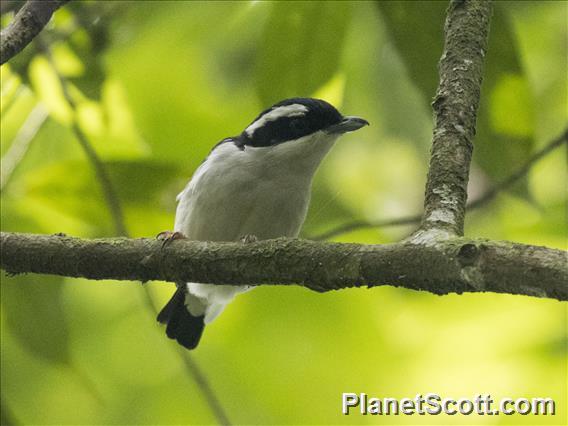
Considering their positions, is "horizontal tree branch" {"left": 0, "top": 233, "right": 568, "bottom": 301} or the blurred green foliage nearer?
"horizontal tree branch" {"left": 0, "top": 233, "right": 568, "bottom": 301}

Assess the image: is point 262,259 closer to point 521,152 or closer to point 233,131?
point 521,152

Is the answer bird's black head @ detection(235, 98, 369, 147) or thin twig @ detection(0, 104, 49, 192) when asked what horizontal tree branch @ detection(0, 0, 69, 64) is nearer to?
thin twig @ detection(0, 104, 49, 192)

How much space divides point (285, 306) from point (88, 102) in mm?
1728

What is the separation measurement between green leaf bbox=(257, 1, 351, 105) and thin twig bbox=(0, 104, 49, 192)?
4.08 ft

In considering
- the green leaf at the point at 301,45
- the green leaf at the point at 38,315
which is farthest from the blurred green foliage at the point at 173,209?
the green leaf at the point at 301,45

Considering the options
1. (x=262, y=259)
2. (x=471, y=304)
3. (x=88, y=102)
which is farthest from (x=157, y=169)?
(x=471, y=304)

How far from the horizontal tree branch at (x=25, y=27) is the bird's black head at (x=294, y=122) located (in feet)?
5.77

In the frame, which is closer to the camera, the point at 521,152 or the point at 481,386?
the point at 521,152

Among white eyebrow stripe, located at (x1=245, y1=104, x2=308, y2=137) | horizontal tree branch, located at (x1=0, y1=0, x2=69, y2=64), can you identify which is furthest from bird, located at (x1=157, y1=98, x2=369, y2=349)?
horizontal tree branch, located at (x1=0, y1=0, x2=69, y2=64)

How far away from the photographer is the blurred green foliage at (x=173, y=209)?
12.7 feet

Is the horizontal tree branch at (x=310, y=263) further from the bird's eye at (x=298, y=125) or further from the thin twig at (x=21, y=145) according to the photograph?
the bird's eye at (x=298, y=125)

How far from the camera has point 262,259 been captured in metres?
2.51

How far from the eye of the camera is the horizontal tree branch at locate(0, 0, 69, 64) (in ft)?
9.20

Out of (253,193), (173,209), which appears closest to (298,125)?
(253,193)
